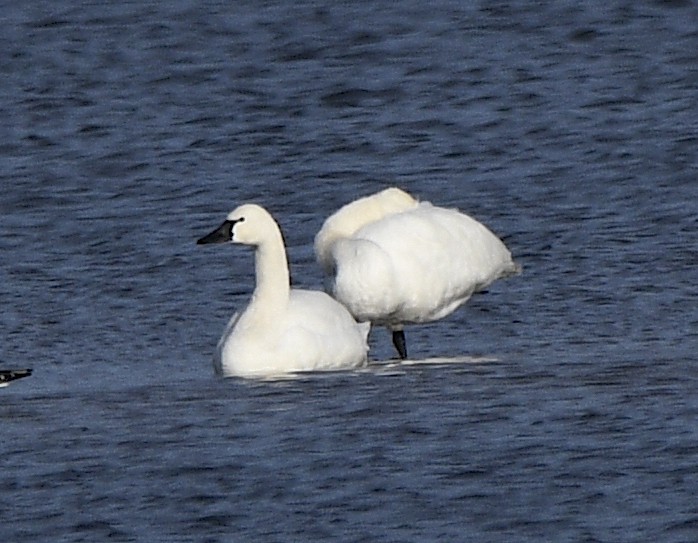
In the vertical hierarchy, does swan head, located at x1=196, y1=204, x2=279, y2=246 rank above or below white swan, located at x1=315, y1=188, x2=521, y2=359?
above

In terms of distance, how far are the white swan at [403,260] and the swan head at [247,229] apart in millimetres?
368

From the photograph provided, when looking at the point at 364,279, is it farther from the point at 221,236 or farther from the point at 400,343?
the point at 221,236

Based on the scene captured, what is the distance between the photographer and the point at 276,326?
10.7 meters

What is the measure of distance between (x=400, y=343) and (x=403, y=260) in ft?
1.25

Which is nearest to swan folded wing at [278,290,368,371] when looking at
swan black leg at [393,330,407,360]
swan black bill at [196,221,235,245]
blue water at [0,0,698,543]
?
blue water at [0,0,698,543]

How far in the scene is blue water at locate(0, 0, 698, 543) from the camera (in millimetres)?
7738

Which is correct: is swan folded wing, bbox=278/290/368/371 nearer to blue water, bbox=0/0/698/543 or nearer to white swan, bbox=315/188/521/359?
blue water, bbox=0/0/698/543

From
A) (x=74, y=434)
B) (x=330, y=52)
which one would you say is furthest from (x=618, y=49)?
(x=74, y=434)

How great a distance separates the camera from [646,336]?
10.8 metres

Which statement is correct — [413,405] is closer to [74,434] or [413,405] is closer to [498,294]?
[74,434]

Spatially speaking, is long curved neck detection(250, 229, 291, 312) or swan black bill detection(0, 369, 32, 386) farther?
long curved neck detection(250, 229, 291, 312)

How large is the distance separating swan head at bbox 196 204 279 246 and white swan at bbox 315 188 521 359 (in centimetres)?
37

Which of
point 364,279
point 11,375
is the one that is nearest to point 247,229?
point 364,279

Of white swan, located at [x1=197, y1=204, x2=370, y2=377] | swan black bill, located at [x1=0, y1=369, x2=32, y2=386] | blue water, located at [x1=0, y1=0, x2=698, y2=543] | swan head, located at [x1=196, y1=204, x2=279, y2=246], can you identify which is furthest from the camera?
swan head, located at [x1=196, y1=204, x2=279, y2=246]
